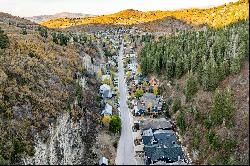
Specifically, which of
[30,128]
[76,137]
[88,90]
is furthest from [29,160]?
[88,90]

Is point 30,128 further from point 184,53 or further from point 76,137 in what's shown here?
point 184,53

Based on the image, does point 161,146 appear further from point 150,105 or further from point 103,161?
point 150,105

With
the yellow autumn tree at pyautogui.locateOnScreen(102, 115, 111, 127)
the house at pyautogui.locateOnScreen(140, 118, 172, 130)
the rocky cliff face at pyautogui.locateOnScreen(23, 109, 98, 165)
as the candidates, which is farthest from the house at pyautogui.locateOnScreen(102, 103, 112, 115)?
the house at pyautogui.locateOnScreen(140, 118, 172, 130)

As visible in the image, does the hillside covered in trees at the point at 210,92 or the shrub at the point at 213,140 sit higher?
the hillside covered in trees at the point at 210,92

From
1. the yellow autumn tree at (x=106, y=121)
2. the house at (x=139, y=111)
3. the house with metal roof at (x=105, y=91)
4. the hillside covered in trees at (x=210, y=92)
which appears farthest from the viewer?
the house with metal roof at (x=105, y=91)

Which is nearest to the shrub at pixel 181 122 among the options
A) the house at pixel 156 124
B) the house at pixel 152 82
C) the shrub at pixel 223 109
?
the house at pixel 156 124

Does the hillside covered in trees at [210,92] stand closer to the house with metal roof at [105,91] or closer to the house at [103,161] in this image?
the house with metal roof at [105,91]

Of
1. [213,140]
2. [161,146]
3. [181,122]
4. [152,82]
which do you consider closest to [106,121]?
[161,146]
